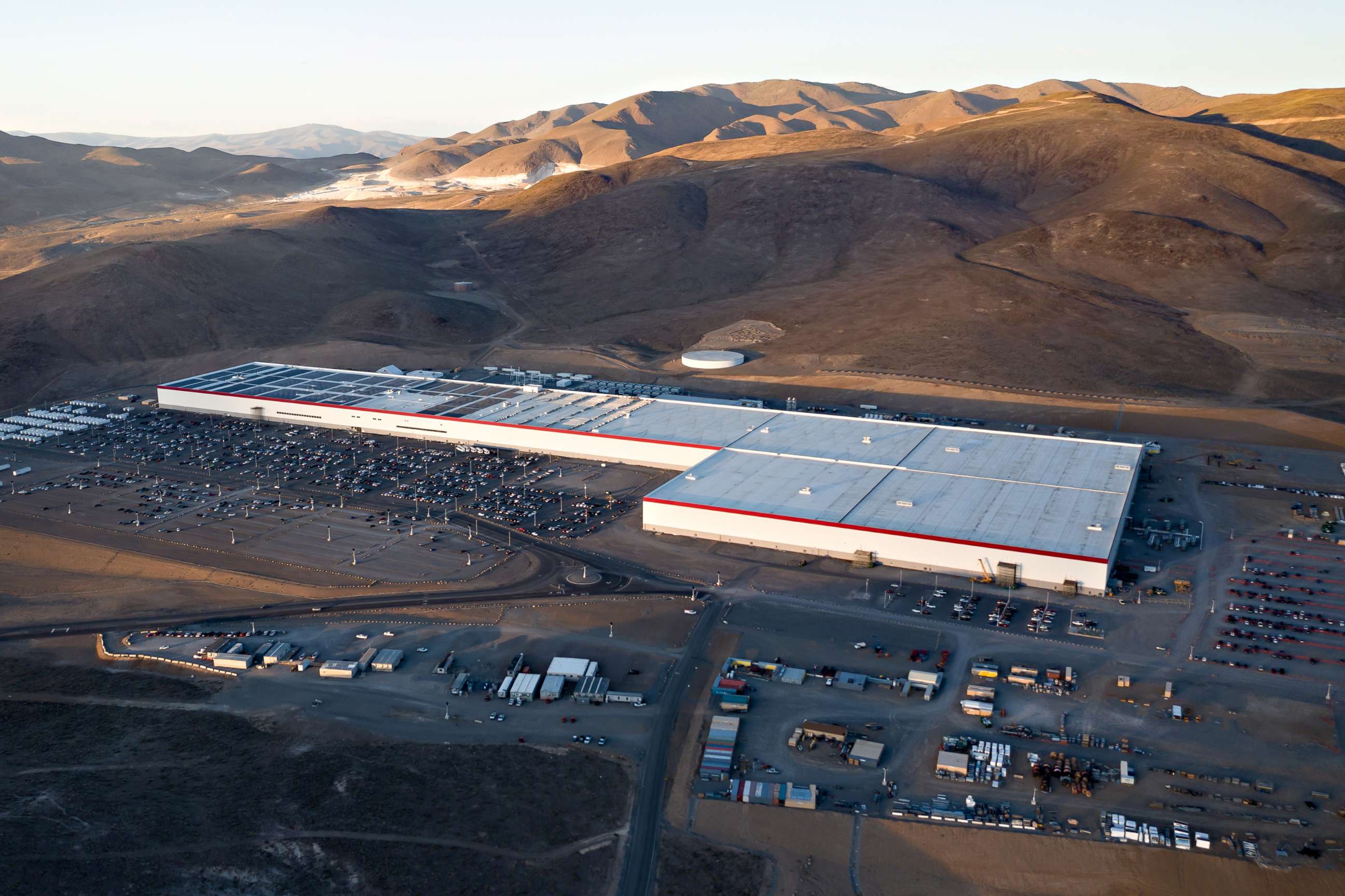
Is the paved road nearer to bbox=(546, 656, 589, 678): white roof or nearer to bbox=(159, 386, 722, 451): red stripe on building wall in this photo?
bbox=(546, 656, 589, 678): white roof

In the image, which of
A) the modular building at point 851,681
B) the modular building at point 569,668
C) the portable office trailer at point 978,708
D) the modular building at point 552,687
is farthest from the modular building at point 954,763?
the modular building at point 552,687

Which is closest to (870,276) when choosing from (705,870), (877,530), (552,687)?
(877,530)

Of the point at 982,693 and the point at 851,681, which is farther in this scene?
the point at 851,681

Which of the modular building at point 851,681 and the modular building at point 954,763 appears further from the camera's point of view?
the modular building at point 851,681

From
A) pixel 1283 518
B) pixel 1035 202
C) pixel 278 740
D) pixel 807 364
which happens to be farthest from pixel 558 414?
pixel 1035 202

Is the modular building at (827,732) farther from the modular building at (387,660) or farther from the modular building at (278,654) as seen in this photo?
the modular building at (278,654)

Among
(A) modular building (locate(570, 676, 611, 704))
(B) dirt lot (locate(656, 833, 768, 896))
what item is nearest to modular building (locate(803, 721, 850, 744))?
(B) dirt lot (locate(656, 833, 768, 896))

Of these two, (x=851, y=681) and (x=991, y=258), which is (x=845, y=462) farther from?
(x=991, y=258)
